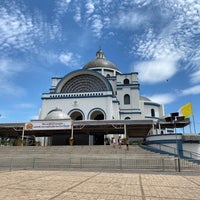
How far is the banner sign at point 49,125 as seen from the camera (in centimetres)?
2528

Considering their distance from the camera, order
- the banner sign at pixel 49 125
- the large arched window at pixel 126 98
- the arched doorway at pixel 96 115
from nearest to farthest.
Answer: the banner sign at pixel 49 125 → the arched doorway at pixel 96 115 → the large arched window at pixel 126 98

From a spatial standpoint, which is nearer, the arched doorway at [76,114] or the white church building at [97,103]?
the white church building at [97,103]

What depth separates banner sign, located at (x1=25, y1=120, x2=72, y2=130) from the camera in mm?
25281

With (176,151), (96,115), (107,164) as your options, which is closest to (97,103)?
(96,115)

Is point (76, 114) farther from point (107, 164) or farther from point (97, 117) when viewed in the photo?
point (107, 164)

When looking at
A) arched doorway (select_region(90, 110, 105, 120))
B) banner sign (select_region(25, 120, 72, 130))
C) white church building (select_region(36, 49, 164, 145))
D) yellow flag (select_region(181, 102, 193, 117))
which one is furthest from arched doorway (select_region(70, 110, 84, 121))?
yellow flag (select_region(181, 102, 193, 117))

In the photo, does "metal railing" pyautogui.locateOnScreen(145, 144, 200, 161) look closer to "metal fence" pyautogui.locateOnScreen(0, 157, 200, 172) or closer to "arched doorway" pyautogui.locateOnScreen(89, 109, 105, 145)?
"metal fence" pyautogui.locateOnScreen(0, 157, 200, 172)

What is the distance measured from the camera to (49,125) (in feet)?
83.8

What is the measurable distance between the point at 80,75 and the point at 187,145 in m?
25.7

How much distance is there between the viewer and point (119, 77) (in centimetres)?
4406

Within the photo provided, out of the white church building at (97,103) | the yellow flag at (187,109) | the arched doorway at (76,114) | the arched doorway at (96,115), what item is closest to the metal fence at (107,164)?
the yellow flag at (187,109)

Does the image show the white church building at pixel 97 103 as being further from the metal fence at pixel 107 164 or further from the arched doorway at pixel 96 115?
the metal fence at pixel 107 164

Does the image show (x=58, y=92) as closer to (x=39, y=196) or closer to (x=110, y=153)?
(x=110, y=153)

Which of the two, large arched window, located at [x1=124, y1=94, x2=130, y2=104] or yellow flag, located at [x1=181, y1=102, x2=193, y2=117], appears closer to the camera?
yellow flag, located at [x1=181, y1=102, x2=193, y2=117]
